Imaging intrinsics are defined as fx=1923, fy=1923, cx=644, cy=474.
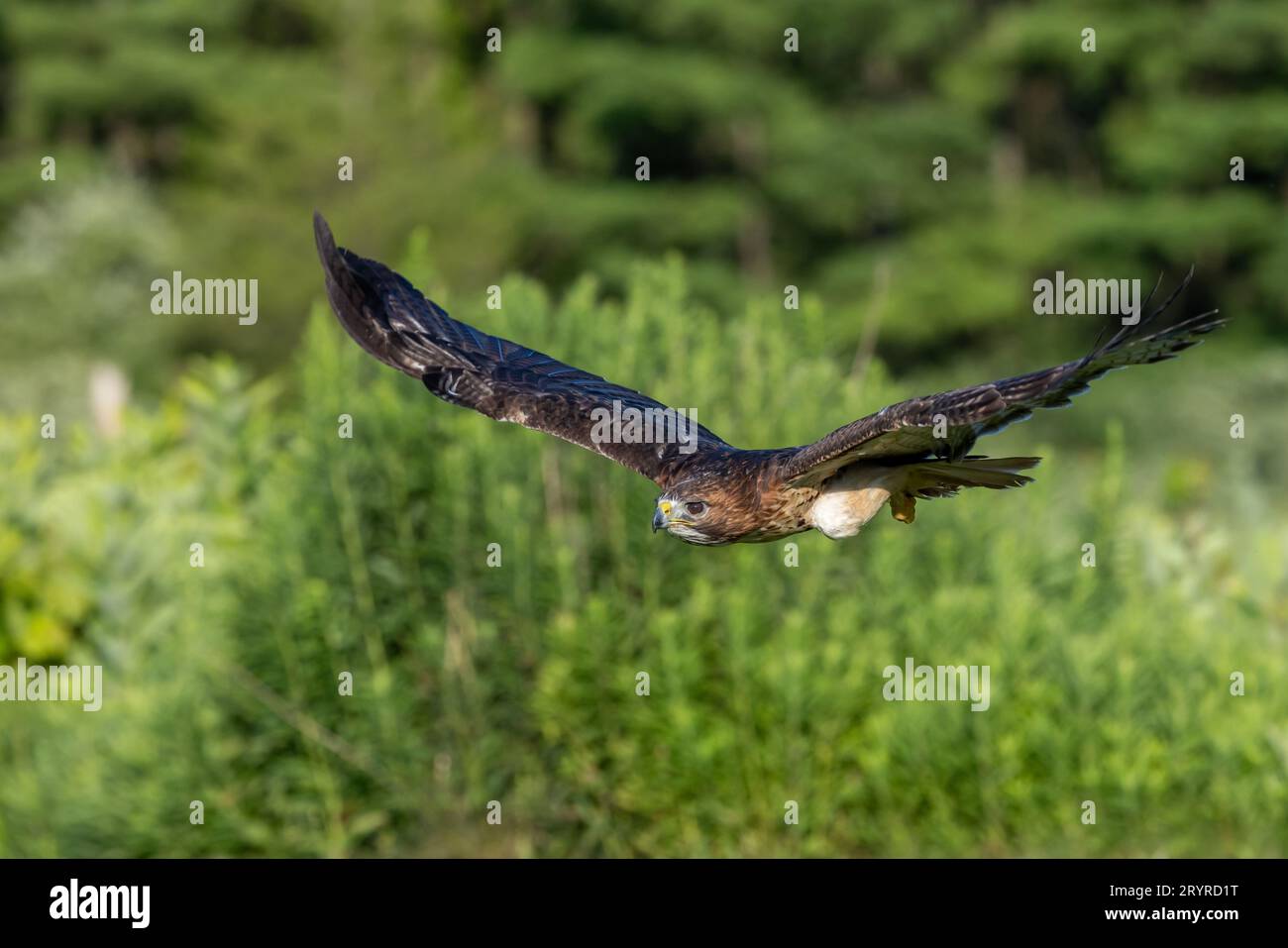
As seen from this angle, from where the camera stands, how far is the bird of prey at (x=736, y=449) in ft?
16.7

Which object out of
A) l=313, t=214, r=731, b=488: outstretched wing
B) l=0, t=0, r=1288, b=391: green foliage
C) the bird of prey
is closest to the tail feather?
the bird of prey

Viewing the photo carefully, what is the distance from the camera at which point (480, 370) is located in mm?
7430

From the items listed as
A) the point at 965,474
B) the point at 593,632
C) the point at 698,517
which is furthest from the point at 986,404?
the point at 593,632

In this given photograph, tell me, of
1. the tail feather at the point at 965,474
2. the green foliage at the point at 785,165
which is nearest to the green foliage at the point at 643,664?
the tail feather at the point at 965,474

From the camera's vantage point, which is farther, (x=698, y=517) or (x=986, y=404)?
(x=698, y=517)

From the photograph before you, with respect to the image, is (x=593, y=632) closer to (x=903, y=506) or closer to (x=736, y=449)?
(x=736, y=449)

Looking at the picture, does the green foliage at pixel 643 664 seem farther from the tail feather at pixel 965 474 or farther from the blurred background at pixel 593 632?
the tail feather at pixel 965 474

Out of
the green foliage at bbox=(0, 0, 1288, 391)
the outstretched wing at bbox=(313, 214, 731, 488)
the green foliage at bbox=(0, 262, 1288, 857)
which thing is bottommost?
the green foliage at bbox=(0, 262, 1288, 857)

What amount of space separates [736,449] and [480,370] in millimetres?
1097

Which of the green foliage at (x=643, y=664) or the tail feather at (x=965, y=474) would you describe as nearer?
the tail feather at (x=965, y=474)

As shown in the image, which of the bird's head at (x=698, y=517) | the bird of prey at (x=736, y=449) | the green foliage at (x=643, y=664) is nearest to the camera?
the bird of prey at (x=736, y=449)

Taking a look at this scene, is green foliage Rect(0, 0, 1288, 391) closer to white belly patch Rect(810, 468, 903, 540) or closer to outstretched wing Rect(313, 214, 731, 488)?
outstretched wing Rect(313, 214, 731, 488)

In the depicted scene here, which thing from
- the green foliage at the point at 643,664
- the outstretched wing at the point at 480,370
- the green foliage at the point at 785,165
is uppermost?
the green foliage at the point at 785,165

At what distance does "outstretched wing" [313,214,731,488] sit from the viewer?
7.06 metres
